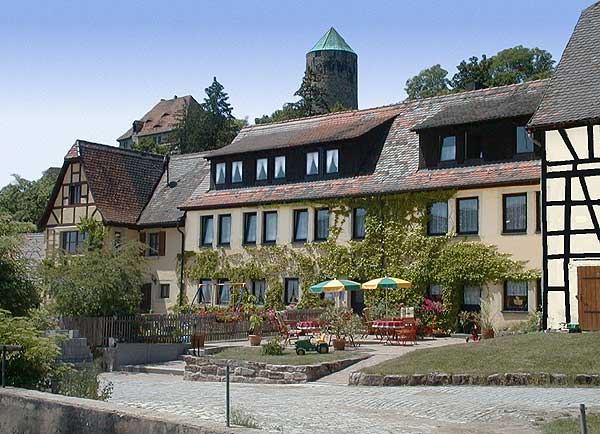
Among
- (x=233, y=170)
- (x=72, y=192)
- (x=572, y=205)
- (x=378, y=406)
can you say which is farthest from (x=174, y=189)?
(x=378, y=406)

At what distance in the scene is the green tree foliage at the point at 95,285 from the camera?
29359mm

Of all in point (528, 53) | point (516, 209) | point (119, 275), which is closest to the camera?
point (119, 275)

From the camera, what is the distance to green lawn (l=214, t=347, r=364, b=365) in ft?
75.4

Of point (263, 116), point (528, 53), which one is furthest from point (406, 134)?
point (263, 116)

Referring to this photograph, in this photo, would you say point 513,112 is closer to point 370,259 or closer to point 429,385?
point 370,259

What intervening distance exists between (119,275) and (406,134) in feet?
48.3

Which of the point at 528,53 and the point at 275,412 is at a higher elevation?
the point at 528,53

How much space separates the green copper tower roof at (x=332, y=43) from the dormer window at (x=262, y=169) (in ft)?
236

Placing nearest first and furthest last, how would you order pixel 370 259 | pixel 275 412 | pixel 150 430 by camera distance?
1. pixel 150 430
2. pixel 275 412
3. pixel 370 259

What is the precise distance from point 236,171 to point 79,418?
3276 cm

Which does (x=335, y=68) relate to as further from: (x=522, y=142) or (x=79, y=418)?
(x=79, y=418)

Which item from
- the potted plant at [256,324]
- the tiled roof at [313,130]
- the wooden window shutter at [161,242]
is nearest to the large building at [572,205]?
the potted plant at [256,324]

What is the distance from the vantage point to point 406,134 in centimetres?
3841

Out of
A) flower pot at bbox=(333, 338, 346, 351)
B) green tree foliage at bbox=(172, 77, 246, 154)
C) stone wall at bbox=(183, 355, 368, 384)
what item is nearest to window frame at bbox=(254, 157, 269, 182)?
flower pot at bbox=(333, 338, 346, 351)
